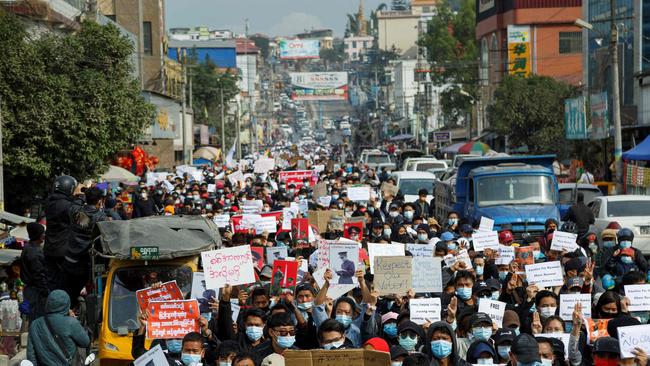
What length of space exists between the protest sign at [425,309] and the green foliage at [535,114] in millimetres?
48371

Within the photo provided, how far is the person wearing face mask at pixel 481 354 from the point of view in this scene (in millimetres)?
9695

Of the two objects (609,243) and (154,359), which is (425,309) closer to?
(154,359)

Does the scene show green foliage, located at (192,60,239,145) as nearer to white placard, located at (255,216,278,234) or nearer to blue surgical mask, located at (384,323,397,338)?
white placard, located at (255,216,278,234)

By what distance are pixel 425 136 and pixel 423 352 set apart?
8677 cm

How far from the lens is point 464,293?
12.3 m

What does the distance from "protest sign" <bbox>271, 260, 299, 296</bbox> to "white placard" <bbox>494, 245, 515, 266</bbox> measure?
115 inches

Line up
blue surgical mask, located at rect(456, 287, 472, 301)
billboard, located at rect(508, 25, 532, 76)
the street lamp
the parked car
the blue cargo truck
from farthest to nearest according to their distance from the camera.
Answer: billboard, located at rect(508, 25, 532, 76) → the street lamp → the blue cargo truck → the parked car → blue surgical mask, located at rect(456, 287, 472, 301)

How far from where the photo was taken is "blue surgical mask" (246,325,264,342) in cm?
1045

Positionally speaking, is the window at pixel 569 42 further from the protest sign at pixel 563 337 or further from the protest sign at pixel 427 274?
the protest sign at pixel 563 337

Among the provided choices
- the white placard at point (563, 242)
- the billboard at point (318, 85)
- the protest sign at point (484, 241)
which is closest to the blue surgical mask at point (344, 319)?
the protest sign at point (484, 241)

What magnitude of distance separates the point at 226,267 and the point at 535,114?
51.5 m

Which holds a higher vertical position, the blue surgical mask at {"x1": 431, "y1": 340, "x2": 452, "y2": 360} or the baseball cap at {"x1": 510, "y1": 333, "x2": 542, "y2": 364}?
the baseball cap at {"x1": 510, "y1": 333, "x2": 542, "y2": 364}

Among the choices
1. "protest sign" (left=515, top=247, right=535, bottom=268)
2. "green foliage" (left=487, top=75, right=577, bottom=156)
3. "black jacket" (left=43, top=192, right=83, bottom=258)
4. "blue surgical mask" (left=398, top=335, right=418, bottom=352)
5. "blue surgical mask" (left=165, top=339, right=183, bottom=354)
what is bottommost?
"blue surgical mask" (left=165, top=339, right=183, bottom=354)

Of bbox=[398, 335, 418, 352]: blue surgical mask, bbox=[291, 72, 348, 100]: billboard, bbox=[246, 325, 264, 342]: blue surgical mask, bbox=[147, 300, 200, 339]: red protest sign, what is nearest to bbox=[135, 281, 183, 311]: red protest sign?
bbox=[147, 300, 200, 339]: red protest sign
